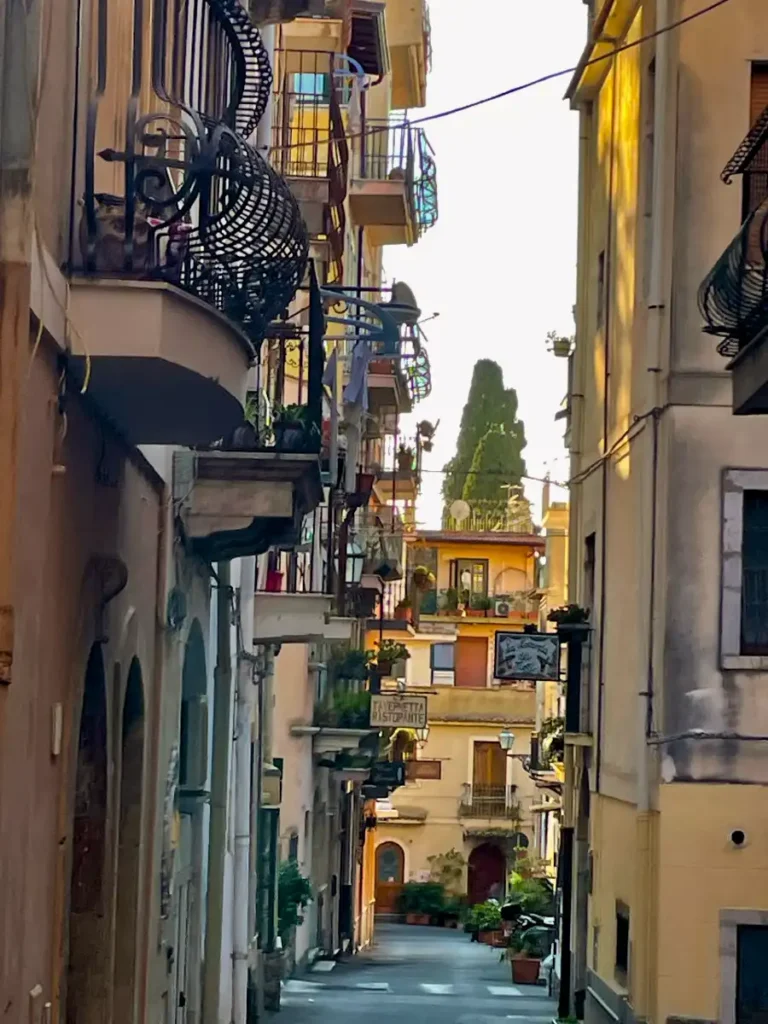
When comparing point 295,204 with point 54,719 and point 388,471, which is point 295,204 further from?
point 388,471

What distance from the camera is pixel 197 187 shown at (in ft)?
24.4

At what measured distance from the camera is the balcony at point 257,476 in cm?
1185

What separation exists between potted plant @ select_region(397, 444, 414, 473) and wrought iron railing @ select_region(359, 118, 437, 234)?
745cm

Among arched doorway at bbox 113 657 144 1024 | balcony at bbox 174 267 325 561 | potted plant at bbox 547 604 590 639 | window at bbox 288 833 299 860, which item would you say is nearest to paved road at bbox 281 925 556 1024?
window at bbox 288 833 299 860

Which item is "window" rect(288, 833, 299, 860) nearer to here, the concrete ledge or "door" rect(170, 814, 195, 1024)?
the concrete ledge

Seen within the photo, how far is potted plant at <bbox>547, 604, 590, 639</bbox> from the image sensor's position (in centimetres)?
2106

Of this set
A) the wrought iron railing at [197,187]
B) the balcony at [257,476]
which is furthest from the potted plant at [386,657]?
the wrought iron railing at [197,187]

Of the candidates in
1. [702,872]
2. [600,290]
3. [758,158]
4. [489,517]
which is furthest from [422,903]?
[758,158]

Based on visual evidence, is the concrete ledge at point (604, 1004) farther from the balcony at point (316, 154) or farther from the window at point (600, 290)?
the balcony at point (316, 154)

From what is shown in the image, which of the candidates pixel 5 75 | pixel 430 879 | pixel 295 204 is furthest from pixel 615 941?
pixel 430 879

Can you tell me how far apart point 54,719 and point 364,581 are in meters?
27.7

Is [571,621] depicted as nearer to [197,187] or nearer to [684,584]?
[684,584]

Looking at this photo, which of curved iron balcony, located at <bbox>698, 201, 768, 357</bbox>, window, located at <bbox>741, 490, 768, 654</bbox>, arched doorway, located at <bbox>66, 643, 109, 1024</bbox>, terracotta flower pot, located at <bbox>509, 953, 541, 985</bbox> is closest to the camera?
arched doorway, located at <bbox>66, 643, 109, 1024</bbox>

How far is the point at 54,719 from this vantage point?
25.3ft
